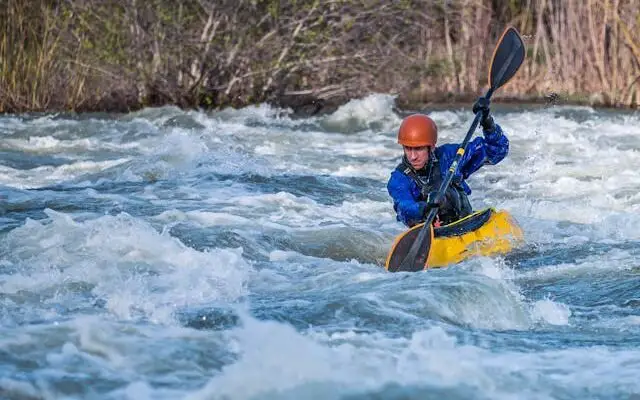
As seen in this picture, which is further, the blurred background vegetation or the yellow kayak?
the blurred background vegetation

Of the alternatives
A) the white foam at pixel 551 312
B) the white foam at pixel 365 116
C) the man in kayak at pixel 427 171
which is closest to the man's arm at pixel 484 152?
the man in kayak at pixel 427 171

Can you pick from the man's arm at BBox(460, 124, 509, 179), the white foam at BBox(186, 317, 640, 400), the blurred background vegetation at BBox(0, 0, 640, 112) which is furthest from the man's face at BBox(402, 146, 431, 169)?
the blurred background vegetation at BBox(0, 0, 640, 112)

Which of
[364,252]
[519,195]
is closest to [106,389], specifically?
[364,252]

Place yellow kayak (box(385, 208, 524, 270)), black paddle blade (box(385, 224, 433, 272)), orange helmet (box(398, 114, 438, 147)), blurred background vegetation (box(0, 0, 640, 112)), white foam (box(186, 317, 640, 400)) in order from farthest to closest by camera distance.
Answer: blurred background vegetation (box(0, 0, 640, 112)), orange helmet (box(398, 114, 438, 147)), yellow kayak (box(385, 208, 524, 270)), black paddle blade (box(385, 224, 433, 272)), white foam (box(186, 317, 640, 400))

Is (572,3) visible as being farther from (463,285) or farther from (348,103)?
(463,285)

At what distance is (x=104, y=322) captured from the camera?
4.87 m

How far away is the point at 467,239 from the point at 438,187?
0.35 meters

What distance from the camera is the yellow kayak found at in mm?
6660

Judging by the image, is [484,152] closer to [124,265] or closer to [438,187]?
[438,187]

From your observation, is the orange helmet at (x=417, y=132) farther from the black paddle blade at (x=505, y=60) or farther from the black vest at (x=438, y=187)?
the black paddle blade at (x=505, y=60)

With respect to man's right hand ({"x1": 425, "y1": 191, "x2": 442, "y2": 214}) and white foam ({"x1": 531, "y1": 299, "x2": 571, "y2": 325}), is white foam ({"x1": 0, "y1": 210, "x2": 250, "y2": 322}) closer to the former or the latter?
man's right hand ({"x1": 425, "y1": 191, "x2": 442, "y2": 214})

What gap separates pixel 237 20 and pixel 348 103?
66.7 inches

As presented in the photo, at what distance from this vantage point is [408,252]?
6.59 m

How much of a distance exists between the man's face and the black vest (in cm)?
3
